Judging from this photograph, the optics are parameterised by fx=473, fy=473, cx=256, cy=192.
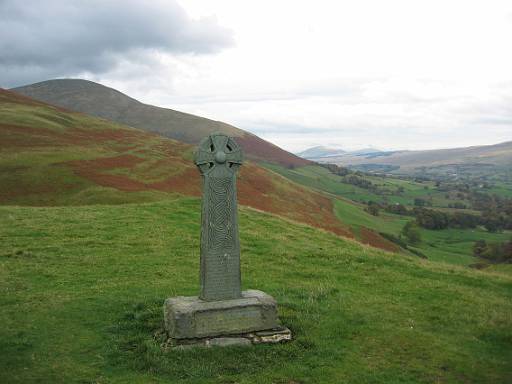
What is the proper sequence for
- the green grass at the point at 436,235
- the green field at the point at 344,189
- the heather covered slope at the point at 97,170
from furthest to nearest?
the green field at the point at 344,189, the green grass at the point at 436,235, the heather covered slope at the point at 97,170

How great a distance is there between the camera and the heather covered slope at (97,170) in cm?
3831

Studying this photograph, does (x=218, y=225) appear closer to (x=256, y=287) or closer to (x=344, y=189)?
(x=256, y=287)

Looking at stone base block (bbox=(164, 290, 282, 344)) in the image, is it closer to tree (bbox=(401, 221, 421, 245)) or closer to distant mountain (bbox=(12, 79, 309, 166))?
tree (bbox=(401, 221, 421, 245))

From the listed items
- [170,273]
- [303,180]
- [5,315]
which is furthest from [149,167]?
[303,180]

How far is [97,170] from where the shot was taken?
45.2m

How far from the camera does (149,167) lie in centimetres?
5381

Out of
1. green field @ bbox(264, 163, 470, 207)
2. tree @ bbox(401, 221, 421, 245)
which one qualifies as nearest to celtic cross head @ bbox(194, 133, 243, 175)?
tree @ bbox(401, 221, 421, 245)

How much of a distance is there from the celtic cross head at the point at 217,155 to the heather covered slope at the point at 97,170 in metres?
26.8

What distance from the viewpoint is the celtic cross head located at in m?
10.7

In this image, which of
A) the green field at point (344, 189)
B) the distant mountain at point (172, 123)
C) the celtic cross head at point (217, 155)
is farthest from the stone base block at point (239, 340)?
the distant mountain at point (172, 123)

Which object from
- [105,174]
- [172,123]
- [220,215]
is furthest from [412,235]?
[172,123]

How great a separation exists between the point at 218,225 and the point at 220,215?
23cm

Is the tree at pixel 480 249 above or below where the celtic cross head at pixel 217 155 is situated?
below

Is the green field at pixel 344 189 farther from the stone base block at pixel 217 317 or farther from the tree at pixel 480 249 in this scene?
the stone base block at pixel 217 317
